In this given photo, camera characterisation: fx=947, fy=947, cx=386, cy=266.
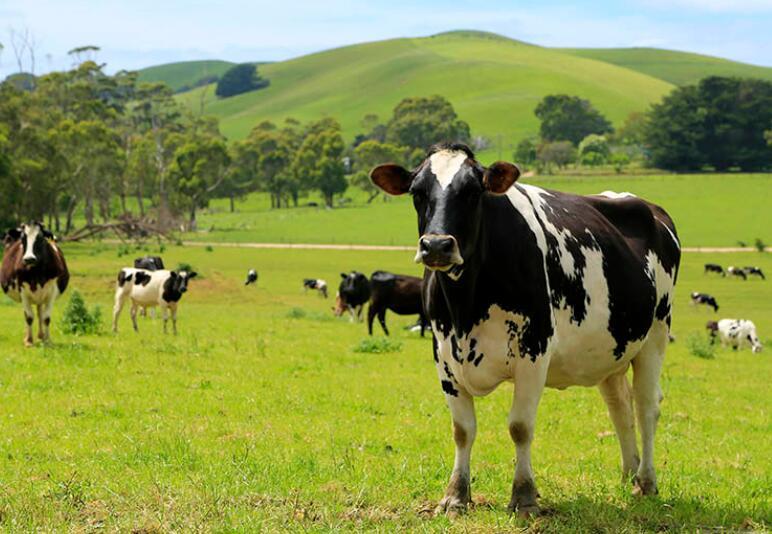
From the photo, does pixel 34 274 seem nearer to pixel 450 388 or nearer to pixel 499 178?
pixel 450 388

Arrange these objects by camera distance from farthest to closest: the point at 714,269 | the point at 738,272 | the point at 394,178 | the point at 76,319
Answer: the point at 714,269
the point at 738,272
the point at 76,319
the point at 394,178

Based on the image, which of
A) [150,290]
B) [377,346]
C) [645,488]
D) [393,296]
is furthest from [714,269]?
[645,488]

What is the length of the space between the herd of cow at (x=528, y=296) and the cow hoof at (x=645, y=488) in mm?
10

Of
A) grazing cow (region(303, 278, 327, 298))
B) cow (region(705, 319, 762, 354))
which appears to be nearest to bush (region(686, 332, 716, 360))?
cow (region(705, 319, 762, 354))

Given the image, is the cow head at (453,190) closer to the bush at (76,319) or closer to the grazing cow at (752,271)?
the bush at (76,319)

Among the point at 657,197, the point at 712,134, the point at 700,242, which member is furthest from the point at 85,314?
the point at 712,134

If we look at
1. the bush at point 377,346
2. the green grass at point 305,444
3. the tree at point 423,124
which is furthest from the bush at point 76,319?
the tree at point 423,124

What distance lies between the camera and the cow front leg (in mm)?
7086

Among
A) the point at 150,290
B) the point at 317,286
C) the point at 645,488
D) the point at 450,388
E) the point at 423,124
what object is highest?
the point at 423,124

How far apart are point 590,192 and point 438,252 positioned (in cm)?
9060

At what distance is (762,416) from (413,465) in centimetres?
701

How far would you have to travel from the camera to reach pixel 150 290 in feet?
75.0

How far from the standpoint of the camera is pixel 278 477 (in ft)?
26.1

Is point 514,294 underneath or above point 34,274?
above
